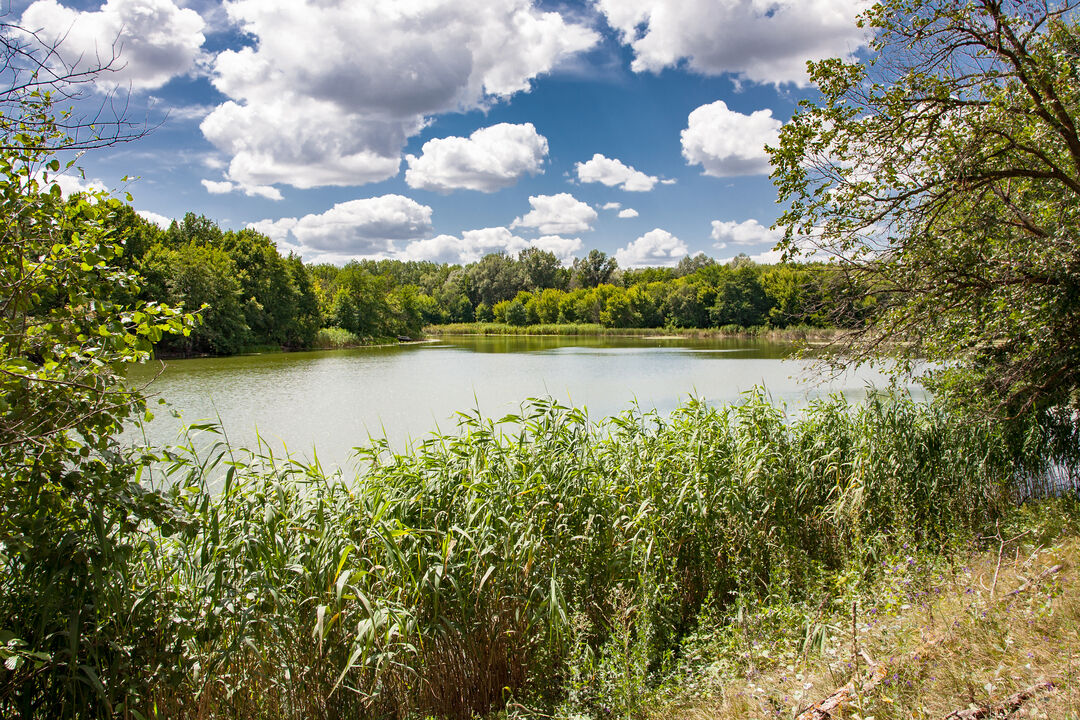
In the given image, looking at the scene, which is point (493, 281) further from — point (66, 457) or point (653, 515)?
point (66, 457)

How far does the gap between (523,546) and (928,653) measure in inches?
85.5

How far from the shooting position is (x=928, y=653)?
2.79 meters

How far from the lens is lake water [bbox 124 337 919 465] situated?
458 inches

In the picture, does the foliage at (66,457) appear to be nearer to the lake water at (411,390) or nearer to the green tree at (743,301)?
the lake water at (411,390)

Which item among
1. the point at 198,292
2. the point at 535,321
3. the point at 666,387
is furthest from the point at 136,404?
the point at 535,321

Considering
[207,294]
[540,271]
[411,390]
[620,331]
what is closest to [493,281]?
[540,271]

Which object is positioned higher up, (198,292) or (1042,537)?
(198,292)

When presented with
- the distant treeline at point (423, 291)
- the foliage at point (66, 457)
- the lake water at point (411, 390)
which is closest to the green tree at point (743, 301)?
the distant treeline at point (423, 291)

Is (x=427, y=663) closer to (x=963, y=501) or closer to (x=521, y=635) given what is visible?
(x=521, y=635)

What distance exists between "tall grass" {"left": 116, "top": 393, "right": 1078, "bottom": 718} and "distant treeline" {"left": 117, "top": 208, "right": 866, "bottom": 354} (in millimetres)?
1467

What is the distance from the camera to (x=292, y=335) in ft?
161

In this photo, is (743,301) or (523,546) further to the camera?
(743,301)

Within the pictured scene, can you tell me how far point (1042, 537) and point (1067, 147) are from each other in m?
3.56

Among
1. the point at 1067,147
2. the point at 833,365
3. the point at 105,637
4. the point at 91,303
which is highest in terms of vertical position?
the point at 1067,147
